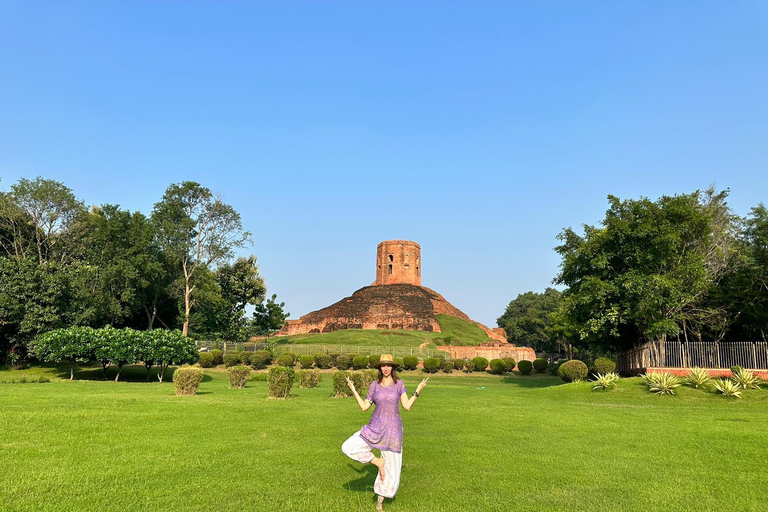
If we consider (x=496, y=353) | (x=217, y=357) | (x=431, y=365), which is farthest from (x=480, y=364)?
(x=217, y=357)

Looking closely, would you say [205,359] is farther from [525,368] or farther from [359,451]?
[359,451]

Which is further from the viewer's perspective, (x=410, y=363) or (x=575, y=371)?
(x=410, y=363)

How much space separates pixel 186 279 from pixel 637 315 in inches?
1098

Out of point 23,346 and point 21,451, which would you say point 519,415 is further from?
point 23,346

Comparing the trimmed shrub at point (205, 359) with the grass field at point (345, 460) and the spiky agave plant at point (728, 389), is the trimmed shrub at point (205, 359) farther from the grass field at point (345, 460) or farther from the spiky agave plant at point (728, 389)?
the spiky agave plant at point (728, 389)

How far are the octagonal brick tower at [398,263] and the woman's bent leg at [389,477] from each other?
2747 inches

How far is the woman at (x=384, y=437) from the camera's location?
4.95m

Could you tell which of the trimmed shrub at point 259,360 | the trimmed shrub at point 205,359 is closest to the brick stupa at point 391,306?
the trimmed shrub at point 259,360

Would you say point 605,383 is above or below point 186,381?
below

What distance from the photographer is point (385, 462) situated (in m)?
5.02

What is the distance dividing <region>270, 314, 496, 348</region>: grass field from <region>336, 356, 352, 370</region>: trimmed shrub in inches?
517

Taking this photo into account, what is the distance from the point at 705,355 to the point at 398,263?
188 feet

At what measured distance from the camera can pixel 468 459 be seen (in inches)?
273

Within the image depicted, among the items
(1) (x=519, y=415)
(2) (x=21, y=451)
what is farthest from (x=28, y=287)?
(1) (x=519, y=415)
